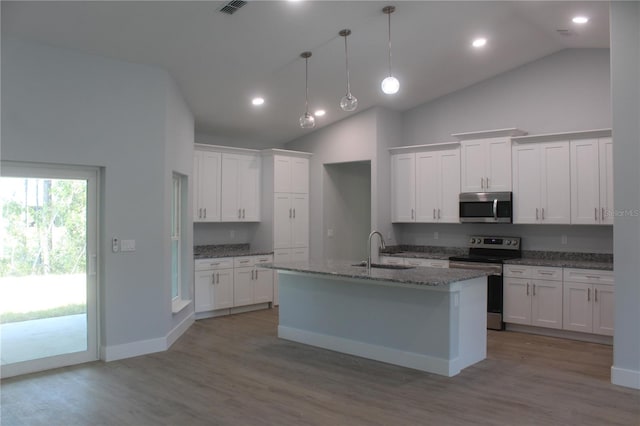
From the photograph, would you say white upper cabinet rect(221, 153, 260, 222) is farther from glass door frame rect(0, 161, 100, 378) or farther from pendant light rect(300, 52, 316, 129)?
glass door frame rect(0, 161, 100, 378)

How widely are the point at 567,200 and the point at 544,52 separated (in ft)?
6.31

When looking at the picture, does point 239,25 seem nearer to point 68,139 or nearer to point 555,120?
point 68,139

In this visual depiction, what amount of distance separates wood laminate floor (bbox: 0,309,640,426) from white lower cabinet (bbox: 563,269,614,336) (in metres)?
0.39

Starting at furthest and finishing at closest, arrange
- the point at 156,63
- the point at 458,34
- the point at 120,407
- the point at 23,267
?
the point at 458,34 → the point at 156,63 → the point at 23,267 → the point at 120,407

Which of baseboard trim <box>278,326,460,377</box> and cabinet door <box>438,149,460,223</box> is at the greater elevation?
cabinet door <box>438,149,460,223</box>

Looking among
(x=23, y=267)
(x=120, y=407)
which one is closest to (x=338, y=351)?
(x=120, y=407)

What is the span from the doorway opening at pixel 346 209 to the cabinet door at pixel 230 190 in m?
1.45

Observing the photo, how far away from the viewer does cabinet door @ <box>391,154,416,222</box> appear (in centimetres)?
725

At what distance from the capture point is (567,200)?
5871mm

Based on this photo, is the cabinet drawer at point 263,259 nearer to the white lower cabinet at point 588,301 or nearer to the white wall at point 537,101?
the white wall at point 537,101

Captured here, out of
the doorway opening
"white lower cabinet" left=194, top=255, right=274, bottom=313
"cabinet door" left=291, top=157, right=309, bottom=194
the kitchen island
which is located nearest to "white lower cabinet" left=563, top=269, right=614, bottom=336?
the kitchen island

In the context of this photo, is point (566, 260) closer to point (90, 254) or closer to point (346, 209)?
point (346, 209)

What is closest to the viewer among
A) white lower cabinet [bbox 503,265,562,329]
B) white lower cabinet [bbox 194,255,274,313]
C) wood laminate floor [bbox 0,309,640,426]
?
wood laminate floor [bbox 0,309,640,426]

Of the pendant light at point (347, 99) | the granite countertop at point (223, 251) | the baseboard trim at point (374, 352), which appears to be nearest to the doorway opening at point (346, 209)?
the granite countertop at point (223, 251)
